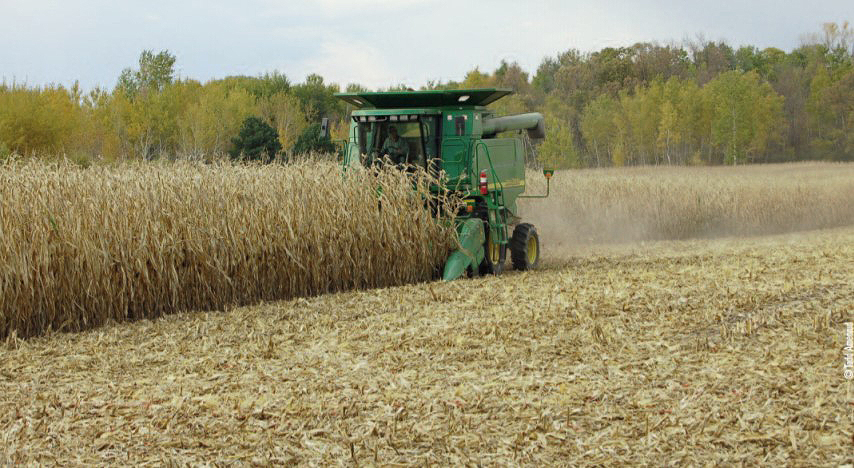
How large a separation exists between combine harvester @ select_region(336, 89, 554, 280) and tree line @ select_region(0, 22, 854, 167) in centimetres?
1708

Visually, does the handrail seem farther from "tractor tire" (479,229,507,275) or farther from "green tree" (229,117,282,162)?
"green tree" (229,117,282,162)

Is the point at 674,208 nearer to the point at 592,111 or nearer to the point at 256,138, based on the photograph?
the point at 256,138

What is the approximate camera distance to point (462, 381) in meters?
6.07

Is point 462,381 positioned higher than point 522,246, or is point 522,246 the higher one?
point 522,246

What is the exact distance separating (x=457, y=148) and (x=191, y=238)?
11.7 feet

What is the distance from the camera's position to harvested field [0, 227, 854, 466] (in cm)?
496

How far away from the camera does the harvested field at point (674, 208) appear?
63.1 feet

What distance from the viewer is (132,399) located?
598cm

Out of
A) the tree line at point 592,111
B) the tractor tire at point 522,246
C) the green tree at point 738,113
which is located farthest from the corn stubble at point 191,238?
the green tree at point 738,113

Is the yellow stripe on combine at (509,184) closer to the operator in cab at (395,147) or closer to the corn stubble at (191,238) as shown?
the corn stubble at (191,238)

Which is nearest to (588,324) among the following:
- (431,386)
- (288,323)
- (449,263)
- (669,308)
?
(669,308)

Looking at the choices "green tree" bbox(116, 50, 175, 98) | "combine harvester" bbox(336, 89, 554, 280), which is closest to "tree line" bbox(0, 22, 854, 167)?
"green tree" bbox(116, 50, 175, 98)

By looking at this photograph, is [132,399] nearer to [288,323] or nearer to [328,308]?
[288,323]

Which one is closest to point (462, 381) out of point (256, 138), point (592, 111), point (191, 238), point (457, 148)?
point (191, 238)
